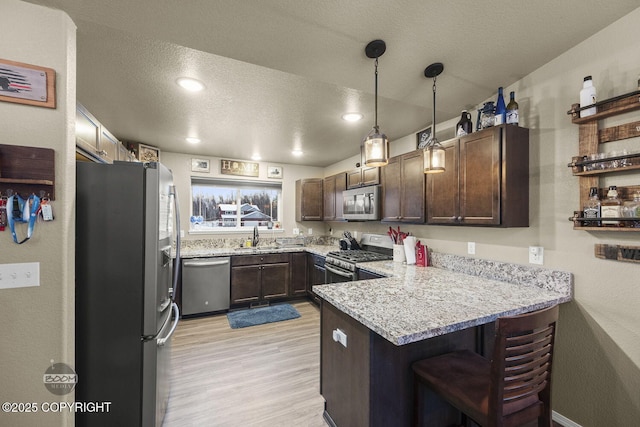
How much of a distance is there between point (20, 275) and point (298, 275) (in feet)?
10.9

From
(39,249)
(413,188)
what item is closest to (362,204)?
(413,188)

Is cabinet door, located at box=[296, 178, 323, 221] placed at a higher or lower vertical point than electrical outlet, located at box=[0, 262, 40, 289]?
higher

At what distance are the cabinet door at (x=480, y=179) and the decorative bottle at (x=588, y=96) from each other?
43cm

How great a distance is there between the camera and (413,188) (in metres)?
2.68

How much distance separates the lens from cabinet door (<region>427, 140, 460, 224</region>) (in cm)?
223

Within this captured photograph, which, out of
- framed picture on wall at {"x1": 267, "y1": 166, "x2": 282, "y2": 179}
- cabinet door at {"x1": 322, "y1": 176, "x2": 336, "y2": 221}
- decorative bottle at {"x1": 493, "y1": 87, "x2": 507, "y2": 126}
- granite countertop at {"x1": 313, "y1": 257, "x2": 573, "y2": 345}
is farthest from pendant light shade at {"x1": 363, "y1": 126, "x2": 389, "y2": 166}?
framed picture on wall at {"x1": 267, "y1": 166, "x2": 282, "y2": 179}

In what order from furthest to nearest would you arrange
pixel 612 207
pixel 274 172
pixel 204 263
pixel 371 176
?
1. pixel 274 172
2. pixel 204 263
3. pixel 371 176
4. pixel 612 207

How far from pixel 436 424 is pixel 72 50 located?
2.93 m

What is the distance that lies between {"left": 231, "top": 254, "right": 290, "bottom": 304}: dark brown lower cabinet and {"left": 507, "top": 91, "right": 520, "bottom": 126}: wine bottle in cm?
335

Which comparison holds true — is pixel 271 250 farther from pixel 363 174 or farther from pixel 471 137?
pixel 471 137

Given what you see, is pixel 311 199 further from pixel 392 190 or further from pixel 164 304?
pixel 164 304

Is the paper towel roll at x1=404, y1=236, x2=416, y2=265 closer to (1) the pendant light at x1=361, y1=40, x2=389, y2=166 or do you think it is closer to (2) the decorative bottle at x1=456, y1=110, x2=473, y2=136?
(2) the decorative bottle at x1=456, y1=110, x2=473, y2=136

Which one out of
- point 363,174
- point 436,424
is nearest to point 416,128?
point 363,174

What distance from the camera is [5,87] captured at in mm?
1248
